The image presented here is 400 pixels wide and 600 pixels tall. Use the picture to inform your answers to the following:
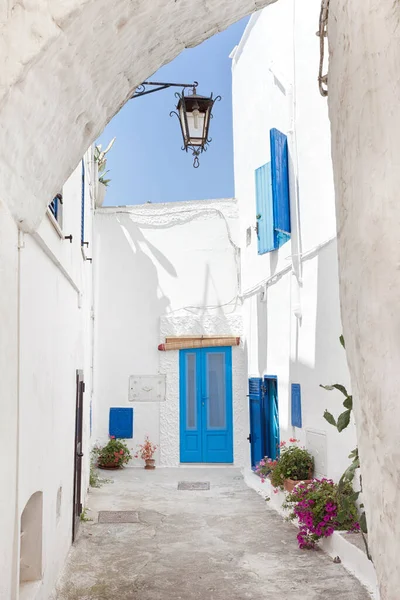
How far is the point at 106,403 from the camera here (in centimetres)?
1270

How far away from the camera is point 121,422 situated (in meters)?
12.5

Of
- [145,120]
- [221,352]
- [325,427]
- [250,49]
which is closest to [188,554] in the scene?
[325,427]

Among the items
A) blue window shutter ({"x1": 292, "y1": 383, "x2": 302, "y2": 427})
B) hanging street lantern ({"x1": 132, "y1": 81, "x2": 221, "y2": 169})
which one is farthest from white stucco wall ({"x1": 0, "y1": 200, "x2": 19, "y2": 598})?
blue window shutter ({"x1": 292, "y1": 383, "x2": 302, "y2": 427})

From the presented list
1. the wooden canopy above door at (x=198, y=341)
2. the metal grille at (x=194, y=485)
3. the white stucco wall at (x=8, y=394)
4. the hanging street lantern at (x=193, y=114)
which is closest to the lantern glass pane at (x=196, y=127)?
the hanging street lantern at (x=193, y=114)

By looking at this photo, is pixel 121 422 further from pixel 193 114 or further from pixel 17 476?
pixel 17 476

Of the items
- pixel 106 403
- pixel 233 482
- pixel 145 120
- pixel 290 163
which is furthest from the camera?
pixel 145 120

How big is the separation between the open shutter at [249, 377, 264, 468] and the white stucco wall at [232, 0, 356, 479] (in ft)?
0.89

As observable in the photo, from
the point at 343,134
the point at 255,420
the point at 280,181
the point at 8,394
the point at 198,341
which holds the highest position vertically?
the point at 280,181

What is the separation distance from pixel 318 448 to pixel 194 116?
4311 mm

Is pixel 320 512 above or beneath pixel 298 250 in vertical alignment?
beneath

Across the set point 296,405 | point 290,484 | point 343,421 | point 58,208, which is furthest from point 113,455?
point 343,421

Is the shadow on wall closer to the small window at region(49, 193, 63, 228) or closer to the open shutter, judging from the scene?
the open shutter

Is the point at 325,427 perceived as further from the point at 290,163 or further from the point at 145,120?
the point at 145,120

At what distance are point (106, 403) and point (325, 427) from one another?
6.33 metres
